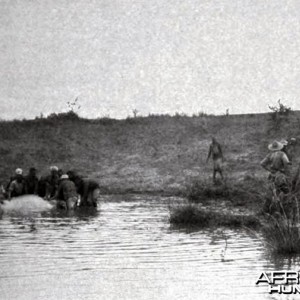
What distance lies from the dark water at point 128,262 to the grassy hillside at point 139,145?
1662cm

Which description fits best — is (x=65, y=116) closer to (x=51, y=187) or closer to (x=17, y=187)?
(x=51, y=187)

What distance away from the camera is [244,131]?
139ft

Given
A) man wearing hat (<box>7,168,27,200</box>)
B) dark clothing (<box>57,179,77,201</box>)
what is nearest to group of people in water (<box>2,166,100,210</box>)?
man wearing hat (<box>7,168,27,200</box>)

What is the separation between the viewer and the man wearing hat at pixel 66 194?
66.1 feet

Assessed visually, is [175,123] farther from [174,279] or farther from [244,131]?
[174,279]

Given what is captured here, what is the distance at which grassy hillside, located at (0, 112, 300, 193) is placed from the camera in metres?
35.5

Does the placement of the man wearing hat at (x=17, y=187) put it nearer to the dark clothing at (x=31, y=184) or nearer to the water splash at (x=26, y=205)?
the dark clothing at (x=31, y=184)

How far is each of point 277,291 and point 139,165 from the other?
98.4ft

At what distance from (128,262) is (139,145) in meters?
31.5

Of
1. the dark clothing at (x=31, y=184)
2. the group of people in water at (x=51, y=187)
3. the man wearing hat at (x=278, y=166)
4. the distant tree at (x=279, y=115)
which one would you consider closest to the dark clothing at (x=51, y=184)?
the group of people in water at (x=51, y=187)

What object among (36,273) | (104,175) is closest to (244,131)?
(104,175)

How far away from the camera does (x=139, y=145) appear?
42.6 metres

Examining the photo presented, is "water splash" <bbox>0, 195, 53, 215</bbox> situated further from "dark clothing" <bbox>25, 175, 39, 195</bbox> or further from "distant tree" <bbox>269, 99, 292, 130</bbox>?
"distant tree" <bbox>269, 99, 292, 130</bbox>

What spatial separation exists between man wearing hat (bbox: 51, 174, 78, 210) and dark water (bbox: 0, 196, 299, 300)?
2.90 meters
